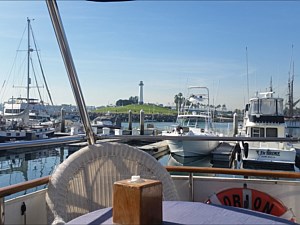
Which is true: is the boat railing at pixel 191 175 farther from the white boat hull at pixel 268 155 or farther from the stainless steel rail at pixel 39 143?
the white boat hull at pixel 268 155

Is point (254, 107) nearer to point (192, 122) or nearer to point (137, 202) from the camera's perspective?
point (192, 122)

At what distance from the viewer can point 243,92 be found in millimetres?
15797

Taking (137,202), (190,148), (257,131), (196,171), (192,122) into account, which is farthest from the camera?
(192,122)

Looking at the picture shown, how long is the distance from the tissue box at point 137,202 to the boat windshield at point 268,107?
12.2 meters

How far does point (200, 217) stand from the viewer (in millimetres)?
1301

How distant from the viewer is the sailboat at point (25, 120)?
53.1 ft

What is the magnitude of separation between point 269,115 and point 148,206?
1183 cm

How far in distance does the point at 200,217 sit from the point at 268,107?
12.1 metres

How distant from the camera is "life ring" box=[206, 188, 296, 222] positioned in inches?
82.0

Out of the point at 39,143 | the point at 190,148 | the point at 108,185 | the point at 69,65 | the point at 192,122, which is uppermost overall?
the point at 69,65

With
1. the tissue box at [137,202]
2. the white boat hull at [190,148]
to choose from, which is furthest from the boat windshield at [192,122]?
the tissue box at [137,202]

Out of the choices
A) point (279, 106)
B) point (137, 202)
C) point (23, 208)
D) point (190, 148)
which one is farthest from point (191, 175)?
point (190, 148)

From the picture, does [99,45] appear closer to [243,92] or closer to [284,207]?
[284,207]

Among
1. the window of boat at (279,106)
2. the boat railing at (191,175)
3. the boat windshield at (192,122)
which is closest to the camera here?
the boat railing at (191,175)
